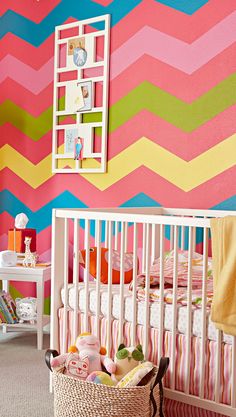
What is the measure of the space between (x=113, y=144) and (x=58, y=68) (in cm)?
64

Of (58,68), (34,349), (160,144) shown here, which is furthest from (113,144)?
(34,349)

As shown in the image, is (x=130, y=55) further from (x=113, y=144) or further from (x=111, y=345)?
(x=111, y=345)

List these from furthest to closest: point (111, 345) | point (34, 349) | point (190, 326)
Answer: point (34, 349) → point (111, 345) → point (190, 326)

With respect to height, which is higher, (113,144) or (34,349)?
(113,144)

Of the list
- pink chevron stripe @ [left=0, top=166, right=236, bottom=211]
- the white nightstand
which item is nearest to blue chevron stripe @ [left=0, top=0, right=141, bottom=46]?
pink chevron stripe @ [left=0, top=166, right=236, bottom=211]

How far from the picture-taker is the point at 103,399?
181 cm

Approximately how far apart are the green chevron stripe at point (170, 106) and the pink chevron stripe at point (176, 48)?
0.52 ft

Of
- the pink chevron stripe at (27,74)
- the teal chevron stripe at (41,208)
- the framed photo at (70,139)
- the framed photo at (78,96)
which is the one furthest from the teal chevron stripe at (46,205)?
the pink chevron stripe at (27,74)

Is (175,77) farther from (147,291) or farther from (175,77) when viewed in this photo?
(147,291)

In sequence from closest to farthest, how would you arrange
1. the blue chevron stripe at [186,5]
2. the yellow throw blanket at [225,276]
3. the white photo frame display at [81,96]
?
the yellow throw blanket at [225,276]
the blue chevron stripe at [186,5]
the white photo frame display at [81,96]

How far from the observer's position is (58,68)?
3.42 metres

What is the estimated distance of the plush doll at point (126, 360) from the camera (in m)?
2.00

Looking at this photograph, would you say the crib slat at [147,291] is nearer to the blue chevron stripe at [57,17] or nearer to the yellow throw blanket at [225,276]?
the yellow throw blanket at [225,276]

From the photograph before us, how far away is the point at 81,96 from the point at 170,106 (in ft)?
2.00
